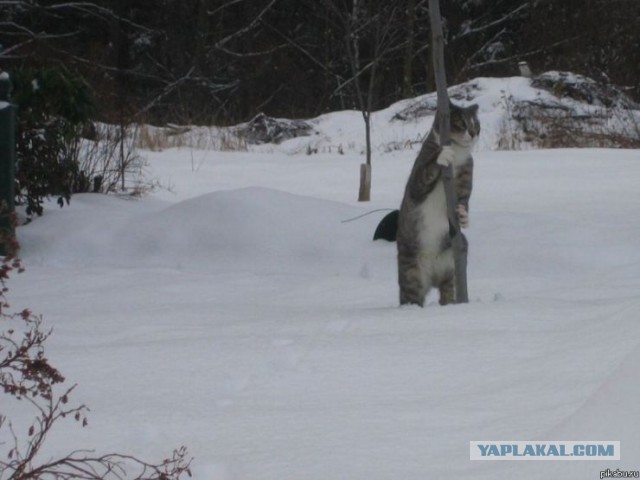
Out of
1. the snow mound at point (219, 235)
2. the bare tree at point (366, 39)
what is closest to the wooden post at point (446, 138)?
the snow mound at point (219, 235)

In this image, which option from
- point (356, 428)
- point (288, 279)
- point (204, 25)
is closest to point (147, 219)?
point (288, 279)

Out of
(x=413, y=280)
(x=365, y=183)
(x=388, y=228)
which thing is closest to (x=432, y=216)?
(x=413, y=280)

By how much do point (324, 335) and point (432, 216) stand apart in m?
1.13

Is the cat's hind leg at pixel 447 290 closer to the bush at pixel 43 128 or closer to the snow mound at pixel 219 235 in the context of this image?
the snow mound at pixel 219 235

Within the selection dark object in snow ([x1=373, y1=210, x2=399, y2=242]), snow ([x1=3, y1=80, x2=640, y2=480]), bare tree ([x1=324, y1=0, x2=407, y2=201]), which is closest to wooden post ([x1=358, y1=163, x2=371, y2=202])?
bare tree ([x1=324, y1=0, x2=407, y2=201])

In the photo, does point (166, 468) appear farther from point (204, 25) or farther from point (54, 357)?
point (204, 25)

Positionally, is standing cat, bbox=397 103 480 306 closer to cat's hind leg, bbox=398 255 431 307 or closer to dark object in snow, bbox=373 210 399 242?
cat's hind leg, bbox=398 255 431 307

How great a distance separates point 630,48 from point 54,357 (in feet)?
51.9

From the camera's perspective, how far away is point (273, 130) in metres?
17.3

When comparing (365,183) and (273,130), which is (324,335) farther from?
(273,130)

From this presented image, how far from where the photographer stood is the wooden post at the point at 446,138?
182 inches

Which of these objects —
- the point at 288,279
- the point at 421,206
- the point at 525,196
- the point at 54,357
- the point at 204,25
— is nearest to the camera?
the point at 54,357

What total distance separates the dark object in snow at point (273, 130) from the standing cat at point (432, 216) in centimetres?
1183

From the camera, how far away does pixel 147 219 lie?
815 centimetres
